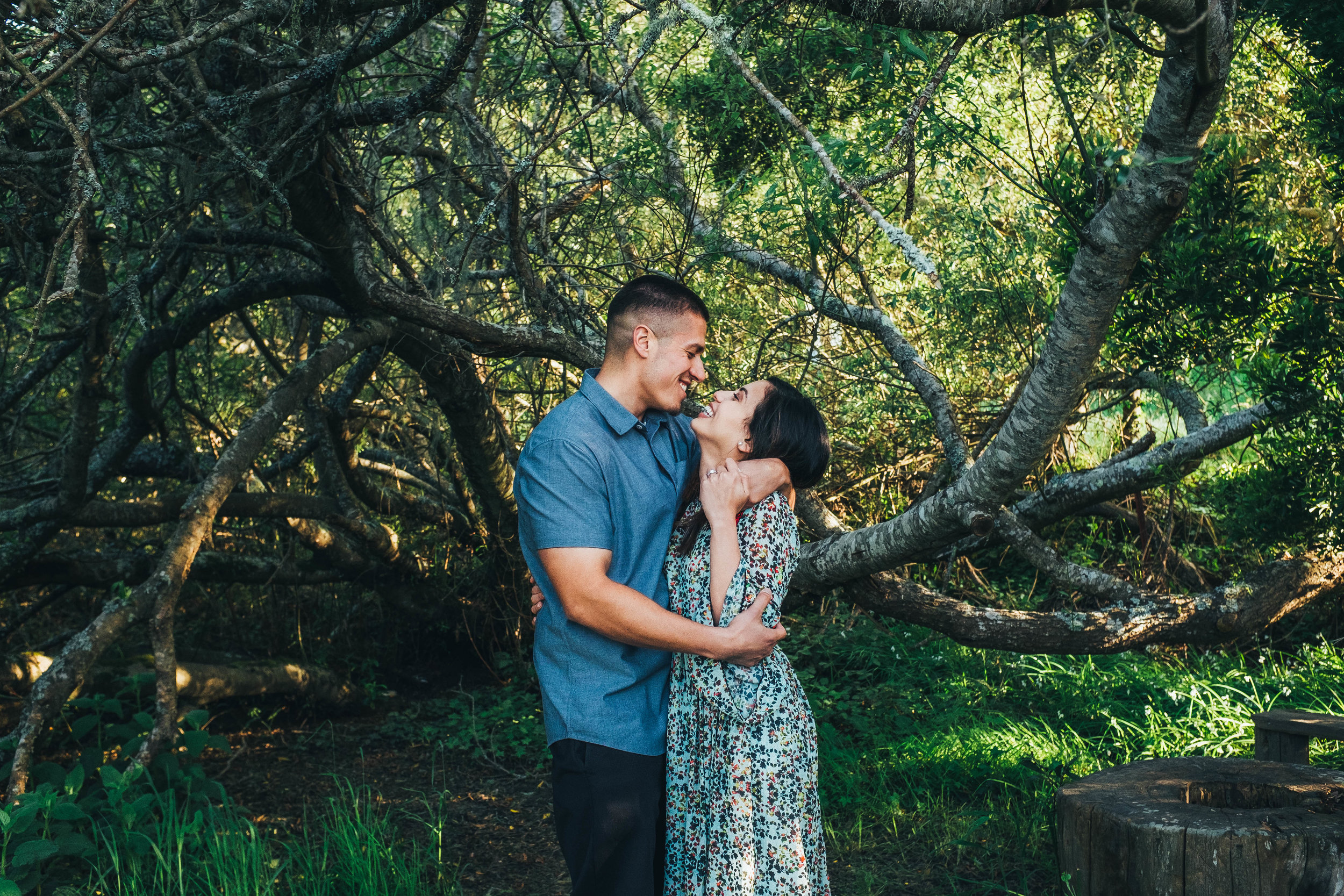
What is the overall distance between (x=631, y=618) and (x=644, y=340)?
74 centimetres

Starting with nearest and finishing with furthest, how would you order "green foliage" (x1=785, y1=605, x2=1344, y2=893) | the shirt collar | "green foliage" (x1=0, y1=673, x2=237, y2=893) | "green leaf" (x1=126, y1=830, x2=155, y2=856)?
the shirt collar < "green foliage" (x1=0, y1=673, x2=237, y2=893) < "green leaf" (x1=126, y1=830, x2=155, y2=856) < "green foliage" (x1=785, y1=605, x2=1344, y2=893)

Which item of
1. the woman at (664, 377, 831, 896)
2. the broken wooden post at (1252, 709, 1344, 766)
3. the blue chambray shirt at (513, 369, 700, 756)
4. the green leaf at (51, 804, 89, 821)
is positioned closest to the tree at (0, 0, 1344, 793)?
the green leaf at (51, 804, 89, 821)

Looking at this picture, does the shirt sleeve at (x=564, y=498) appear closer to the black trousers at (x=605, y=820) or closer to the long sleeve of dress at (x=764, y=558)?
the long sleeve of dress at (x=764, y=558)

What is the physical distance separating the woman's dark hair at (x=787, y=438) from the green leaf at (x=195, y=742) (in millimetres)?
2622

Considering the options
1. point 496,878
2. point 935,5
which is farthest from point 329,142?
point 496,878

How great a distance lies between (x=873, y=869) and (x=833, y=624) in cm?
263

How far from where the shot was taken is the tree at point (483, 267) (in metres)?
2.60

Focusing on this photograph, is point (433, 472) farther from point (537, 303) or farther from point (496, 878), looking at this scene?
point (496, 878)

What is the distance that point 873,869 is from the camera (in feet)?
11.9

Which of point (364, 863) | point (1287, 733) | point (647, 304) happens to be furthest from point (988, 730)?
point (647, 304)

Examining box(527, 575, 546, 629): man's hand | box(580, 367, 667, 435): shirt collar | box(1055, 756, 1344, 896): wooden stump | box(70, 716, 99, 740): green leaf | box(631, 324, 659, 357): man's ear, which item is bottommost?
box(1055, 756, 1344, 896): wooden stump

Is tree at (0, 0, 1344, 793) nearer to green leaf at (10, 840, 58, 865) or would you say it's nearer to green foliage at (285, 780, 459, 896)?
green leaf at (10, 840, 58, 865)

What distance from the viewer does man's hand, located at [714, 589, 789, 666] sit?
2.13 metres

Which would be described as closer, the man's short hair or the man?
the man
